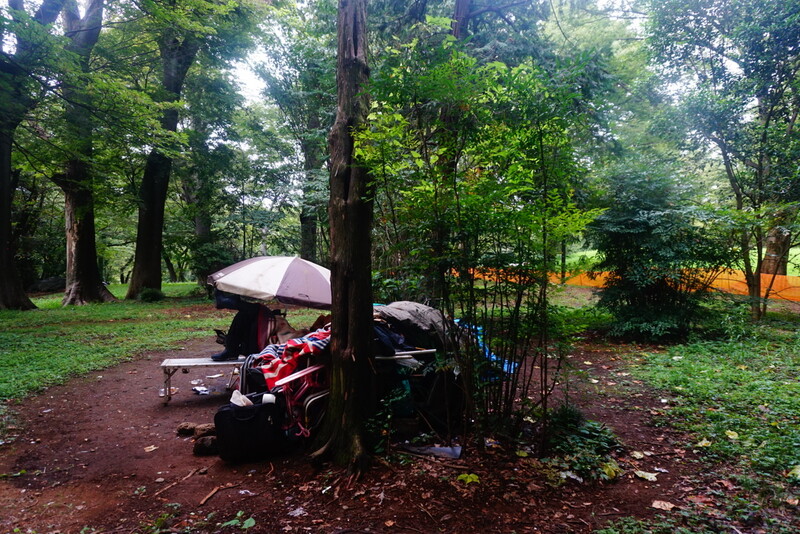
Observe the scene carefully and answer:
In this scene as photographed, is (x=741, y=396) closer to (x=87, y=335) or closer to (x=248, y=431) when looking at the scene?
(x=248, y=431)

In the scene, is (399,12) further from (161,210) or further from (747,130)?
(161,210)

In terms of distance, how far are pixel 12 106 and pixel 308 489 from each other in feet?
28.6

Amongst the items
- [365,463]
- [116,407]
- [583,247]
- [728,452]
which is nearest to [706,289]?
[583,247]

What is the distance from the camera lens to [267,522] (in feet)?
8.93

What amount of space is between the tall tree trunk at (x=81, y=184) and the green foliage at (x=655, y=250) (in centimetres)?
1086

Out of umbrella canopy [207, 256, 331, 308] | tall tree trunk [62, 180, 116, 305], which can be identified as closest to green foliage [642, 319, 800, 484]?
umbrella canopy [207, 256, 331, 308]

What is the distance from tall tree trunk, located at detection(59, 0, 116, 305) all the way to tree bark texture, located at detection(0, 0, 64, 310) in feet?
2.19

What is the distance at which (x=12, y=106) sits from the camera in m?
7.44

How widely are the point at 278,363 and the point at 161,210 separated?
48.6 feet

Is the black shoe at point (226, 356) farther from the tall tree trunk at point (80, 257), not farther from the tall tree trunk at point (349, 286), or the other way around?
the tall tree trunk at point (80, 257)

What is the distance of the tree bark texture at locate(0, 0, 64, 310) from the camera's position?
287 inches

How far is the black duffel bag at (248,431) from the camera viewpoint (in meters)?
3.48

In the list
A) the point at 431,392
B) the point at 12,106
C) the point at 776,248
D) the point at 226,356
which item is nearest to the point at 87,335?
the point at 12,106

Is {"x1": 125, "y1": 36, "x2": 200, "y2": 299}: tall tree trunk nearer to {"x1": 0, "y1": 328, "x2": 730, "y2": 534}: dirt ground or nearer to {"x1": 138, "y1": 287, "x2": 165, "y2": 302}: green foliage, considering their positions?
{"x1": 138, "y1": 287, "x2": 165, "y2": 302}: green foliage
